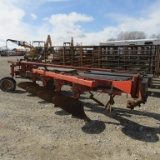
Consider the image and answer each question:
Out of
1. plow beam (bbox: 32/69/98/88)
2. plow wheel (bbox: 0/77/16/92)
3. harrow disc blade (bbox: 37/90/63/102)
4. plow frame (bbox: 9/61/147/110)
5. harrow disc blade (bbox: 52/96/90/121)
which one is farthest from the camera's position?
plow wheel (bbox: 0/77/16/92)

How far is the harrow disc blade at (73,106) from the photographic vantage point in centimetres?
508

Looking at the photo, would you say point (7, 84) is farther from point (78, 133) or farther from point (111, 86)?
point (111, 86)

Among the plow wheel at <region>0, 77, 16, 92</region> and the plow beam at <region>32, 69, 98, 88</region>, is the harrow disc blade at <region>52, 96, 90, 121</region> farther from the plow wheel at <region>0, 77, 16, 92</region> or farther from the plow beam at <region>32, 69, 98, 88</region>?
the plow wheel at <region>0, 77, 16, 92</region>

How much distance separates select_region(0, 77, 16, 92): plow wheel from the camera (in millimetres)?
7992

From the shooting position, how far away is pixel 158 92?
307 inches

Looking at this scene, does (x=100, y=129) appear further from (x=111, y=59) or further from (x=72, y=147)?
(x=111, y=59)

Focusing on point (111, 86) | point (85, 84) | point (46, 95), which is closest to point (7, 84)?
point (46, 95)

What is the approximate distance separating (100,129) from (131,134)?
0.63m

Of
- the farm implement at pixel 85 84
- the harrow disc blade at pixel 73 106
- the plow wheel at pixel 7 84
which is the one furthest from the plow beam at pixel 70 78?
the plow wheel at pixel 7 84

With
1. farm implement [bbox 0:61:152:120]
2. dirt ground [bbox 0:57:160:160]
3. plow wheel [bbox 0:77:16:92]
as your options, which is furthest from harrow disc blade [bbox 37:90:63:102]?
plow wheel [bbox 0:77:16:92]

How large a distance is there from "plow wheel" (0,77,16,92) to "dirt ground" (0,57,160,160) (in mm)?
1779

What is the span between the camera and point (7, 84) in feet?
26.4

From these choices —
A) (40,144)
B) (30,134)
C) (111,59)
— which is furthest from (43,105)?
(111,59)

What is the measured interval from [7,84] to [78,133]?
4.59 metres
